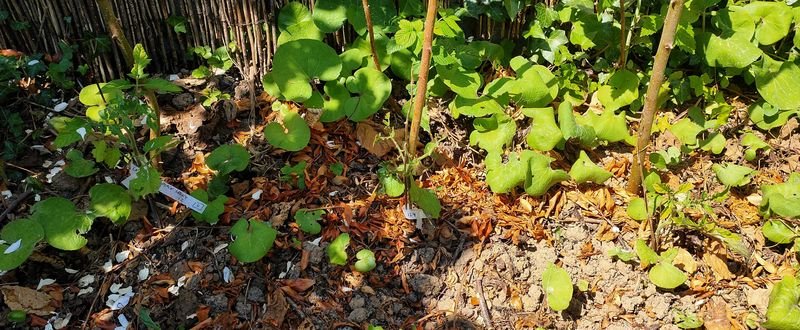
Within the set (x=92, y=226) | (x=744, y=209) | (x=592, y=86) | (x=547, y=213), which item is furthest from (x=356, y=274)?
(x=744, y=209)

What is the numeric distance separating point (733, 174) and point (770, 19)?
0.62 meters

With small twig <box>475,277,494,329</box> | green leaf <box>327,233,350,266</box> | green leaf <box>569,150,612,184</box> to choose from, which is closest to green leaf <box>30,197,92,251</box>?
green leaf <box>327,233,350,266</box>

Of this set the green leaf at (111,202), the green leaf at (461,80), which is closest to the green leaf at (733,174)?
the green leaf at (461,80)

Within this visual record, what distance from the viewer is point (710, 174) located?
2.48 meters

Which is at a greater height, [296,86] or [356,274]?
[296,86]

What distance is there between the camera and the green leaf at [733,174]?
2.34m

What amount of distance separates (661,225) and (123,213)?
1697 mm

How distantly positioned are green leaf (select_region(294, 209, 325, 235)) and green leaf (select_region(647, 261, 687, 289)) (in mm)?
1074

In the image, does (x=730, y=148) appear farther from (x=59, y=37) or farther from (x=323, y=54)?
(x=59, y=37)

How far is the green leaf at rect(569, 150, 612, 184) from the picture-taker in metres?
2.34

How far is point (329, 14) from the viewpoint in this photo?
2.53 m

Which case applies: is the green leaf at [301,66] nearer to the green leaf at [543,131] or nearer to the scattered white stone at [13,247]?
the green leaf at [543,131]

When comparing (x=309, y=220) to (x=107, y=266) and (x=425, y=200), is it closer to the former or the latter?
(x=425, y=200)

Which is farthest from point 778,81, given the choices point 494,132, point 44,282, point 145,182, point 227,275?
point 44,282
